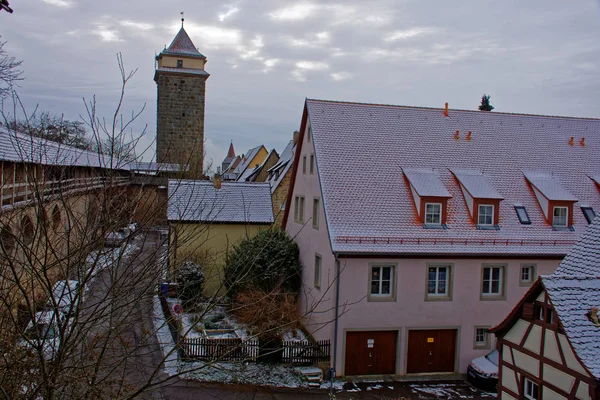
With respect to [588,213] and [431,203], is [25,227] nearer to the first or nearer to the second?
[431,203]

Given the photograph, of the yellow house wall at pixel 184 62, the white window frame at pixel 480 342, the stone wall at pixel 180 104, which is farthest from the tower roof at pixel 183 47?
the white window frame at pixel 480 342

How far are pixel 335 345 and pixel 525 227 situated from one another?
8674mm

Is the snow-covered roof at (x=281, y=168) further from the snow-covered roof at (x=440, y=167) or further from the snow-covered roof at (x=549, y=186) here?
the snow-covered roof at (x=549, y=186)

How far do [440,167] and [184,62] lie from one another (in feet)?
135

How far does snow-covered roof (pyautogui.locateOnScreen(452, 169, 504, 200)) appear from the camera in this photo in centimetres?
2088

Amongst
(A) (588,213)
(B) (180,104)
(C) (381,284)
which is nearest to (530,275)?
(A) (588,213)

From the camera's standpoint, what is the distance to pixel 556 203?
21.4 m

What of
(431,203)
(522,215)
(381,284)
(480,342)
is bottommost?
(480,342)

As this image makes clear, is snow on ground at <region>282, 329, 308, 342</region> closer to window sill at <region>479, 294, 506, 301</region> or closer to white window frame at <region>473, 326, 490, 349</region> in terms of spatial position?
white window frame at <region>473, 326, 490, 349</region>

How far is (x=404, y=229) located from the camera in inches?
778

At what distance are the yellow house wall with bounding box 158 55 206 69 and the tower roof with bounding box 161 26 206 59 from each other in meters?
0.50

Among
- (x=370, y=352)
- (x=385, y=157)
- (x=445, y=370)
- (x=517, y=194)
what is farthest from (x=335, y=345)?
(x=517, y=194)

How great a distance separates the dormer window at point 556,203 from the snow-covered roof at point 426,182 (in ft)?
13.6

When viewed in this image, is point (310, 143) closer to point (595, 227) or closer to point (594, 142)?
point (595, 227)
